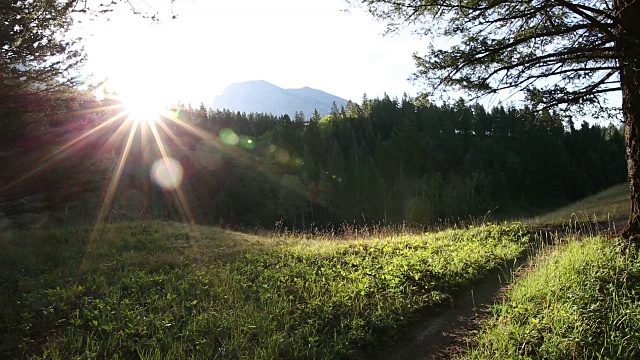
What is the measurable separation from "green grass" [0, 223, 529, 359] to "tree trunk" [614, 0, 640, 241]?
273 centimetres

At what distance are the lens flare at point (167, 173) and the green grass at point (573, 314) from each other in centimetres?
7018

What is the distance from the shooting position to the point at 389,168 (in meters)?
85.4

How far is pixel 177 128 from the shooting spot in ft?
331

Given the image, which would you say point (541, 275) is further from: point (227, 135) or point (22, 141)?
point (227, 135)

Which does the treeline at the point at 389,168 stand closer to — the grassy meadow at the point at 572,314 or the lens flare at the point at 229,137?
the lens flare at the point at 229,137

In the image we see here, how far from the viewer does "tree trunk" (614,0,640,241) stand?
5.75 meters

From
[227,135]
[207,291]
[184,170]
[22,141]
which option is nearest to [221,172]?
[184,170]

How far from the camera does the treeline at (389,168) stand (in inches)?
2822

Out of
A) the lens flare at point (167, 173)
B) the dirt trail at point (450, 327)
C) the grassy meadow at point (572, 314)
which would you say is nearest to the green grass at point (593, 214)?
the grassy meadow at point (572, 314)

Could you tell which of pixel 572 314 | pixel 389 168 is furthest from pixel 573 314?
pixel 389 168

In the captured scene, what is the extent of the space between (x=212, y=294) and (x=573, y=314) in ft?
15.8

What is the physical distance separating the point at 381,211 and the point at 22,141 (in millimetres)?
66461

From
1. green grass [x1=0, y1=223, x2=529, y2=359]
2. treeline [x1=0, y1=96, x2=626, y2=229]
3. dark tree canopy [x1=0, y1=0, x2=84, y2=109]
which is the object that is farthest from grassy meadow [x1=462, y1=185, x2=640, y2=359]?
treeline [x1=0, y1=96, x2=626, y2=229]

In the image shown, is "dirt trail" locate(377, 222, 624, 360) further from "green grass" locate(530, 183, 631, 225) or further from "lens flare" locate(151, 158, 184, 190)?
"lens flare" locate(151, 158, 184, 190)
